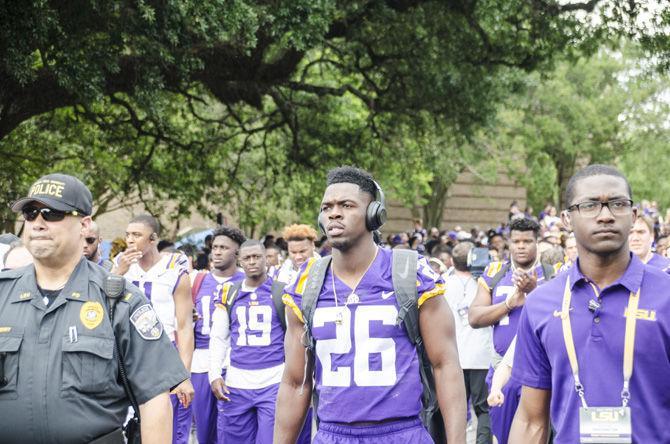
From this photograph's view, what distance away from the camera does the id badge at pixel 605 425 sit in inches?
151

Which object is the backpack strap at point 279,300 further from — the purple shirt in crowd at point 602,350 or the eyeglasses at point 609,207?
the eyeglasses at point 609,207

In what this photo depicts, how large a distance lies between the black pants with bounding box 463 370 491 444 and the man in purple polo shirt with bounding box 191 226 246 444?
287 centimetres

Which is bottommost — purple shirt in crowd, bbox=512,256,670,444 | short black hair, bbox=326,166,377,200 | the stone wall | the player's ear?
purple shirt in crowd, bbox=512,256,670,444

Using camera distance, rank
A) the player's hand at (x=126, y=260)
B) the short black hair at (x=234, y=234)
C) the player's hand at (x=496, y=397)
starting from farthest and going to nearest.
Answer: the short black hair at (x=234, y=234) → the player's hand at (x=126, y=260) → the player's hand at (x=496, y=397)

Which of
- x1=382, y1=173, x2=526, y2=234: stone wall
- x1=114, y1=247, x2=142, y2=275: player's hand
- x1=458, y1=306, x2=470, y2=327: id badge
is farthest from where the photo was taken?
x1=382, y1=173, x2=526, y2=234: stone wall

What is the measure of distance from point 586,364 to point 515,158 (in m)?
33.8

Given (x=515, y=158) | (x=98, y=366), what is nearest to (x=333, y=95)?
(x=98, y=366)

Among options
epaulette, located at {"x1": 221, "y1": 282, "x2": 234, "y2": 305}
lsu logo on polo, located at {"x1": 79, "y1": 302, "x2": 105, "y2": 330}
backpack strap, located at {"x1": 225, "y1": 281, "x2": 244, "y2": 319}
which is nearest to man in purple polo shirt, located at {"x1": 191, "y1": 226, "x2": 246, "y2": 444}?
epaulette, located at {"x1": 221, "y1": 282, "x2": 234, "y2": 305}

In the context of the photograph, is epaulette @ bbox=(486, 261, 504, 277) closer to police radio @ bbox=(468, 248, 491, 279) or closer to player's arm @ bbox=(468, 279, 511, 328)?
player's arm @ bbox=(468, 279, 511, 328)

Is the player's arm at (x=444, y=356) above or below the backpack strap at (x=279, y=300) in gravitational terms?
below

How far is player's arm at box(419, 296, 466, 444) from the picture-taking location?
5223 millimetres

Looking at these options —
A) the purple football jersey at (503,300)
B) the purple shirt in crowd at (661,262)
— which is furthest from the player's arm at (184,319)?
the purple shirt in crowd at (661,262)

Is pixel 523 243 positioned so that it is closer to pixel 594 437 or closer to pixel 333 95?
pixel 594 437

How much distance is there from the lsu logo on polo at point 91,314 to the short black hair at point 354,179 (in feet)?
5.77
